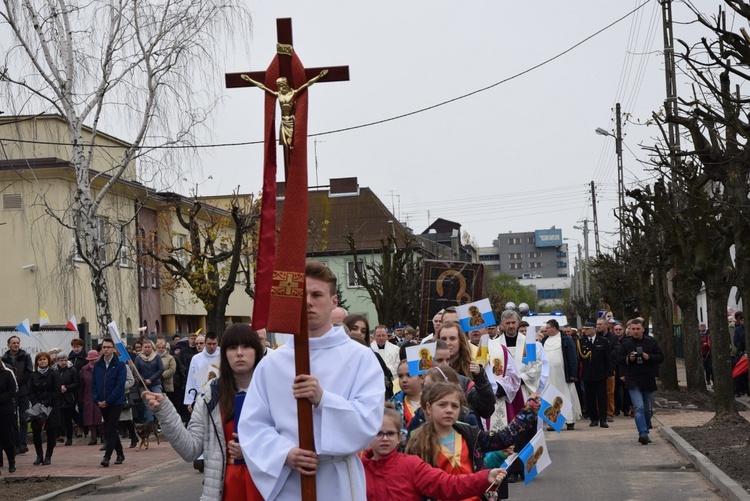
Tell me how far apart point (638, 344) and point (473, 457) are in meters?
11.1

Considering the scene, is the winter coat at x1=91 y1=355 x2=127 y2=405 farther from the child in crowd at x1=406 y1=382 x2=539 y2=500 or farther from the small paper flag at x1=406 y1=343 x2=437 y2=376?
the child in crowd at x1=406 y1=382 x2=539 y2=500

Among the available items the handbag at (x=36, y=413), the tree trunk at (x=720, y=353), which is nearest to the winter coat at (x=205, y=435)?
the handbag at (x=36, y=413)

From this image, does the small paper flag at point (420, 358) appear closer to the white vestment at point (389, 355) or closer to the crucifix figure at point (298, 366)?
the crucifix figure at point (298, 366)

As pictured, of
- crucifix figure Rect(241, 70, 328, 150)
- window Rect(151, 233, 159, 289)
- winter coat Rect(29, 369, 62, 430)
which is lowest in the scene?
winter coat Rect(29, 369, 62, 430)

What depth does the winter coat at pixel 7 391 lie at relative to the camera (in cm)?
1675

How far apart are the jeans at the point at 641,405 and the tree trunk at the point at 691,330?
791 centimetres

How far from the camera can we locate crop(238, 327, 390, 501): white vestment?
4.95 m

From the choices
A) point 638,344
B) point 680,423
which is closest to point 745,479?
point 638,344

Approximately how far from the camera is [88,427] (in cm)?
2350

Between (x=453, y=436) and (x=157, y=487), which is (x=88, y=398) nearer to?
(x=157, y=487)

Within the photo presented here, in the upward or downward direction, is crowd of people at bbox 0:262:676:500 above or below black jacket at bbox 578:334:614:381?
above

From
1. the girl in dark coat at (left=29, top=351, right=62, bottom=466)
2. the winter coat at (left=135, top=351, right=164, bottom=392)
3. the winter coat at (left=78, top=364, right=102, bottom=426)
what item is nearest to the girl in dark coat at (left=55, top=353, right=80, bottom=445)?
the winter coat at (left=78, top=364, right=102, bottom=426)

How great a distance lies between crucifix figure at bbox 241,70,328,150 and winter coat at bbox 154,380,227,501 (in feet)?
5.76

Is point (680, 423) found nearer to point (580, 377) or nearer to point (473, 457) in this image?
point (580, 377)
